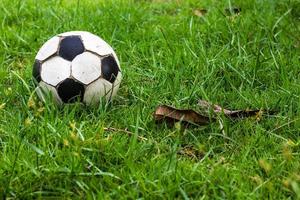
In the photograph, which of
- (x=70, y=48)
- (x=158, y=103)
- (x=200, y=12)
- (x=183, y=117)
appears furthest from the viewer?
(x=200, y=12)

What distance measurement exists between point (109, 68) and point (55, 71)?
260 millimetres

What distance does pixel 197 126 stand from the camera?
2672 mm

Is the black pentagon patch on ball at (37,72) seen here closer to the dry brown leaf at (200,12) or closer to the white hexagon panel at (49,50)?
the white hexagon panel at (49,50)

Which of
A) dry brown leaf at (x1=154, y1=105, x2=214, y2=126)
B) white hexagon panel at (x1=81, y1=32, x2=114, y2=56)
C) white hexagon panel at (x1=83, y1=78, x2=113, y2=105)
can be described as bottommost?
dry brown leaf at (x1=154, y1=105, x2=214, y2=126)

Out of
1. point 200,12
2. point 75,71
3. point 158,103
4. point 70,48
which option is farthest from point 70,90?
point 200,12

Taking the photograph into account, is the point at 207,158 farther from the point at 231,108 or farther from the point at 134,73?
the point at 134,73

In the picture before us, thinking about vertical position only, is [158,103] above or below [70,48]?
below

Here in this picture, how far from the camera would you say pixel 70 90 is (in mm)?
2756

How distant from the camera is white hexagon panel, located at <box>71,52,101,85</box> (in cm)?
275

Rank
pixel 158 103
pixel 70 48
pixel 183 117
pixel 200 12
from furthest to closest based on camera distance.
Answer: pixel 200 12 → pixel 158 103 → pixel 70 48 → pixel 183 117

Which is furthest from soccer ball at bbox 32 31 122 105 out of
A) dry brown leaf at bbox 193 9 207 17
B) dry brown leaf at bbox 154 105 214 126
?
dry brown leaf at bbox 193 9 207 17

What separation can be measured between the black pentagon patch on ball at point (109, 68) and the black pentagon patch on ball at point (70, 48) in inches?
A: 4.9

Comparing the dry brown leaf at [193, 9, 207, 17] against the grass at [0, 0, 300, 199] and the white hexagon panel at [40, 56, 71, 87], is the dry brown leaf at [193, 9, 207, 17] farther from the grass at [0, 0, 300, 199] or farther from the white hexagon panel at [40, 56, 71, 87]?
the white hexagon panel at [40, 56, 71, 87]

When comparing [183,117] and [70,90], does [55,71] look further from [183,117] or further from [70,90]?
[183,117]
